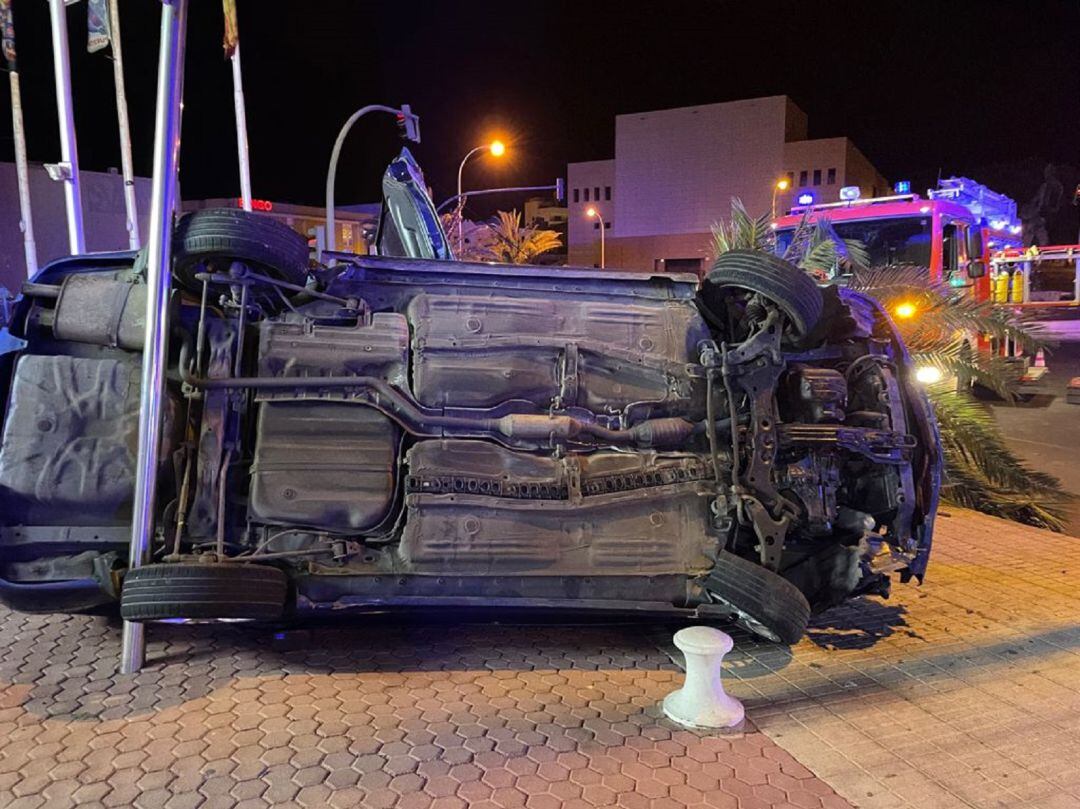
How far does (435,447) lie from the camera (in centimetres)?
407

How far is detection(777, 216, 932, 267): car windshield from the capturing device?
1257 cm

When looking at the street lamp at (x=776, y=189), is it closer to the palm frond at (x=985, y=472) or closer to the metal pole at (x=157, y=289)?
the palm frond at (x=985, y=472)

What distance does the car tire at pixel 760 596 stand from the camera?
3936 millimetres

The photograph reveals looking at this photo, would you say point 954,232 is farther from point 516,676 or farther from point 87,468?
point 87,468

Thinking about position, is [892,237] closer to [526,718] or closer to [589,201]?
[526,718]

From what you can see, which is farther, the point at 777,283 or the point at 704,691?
the point at 777,283

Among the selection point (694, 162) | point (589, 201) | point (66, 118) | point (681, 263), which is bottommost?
point (66, 118)

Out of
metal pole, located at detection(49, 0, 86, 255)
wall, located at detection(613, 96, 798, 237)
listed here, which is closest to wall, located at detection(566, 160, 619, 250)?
wall, located at detection(613, 96, 798, 237)

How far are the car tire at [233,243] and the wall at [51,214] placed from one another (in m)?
26.6

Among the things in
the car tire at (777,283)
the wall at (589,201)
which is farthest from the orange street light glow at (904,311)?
A: the wall at (589,201)

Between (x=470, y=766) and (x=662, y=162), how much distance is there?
48278 mm

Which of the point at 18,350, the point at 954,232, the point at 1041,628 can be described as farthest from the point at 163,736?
the point at 954,232

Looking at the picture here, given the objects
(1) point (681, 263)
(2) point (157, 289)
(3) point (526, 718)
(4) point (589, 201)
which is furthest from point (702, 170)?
(3) point (526, 718)

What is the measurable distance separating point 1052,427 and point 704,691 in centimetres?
1214
